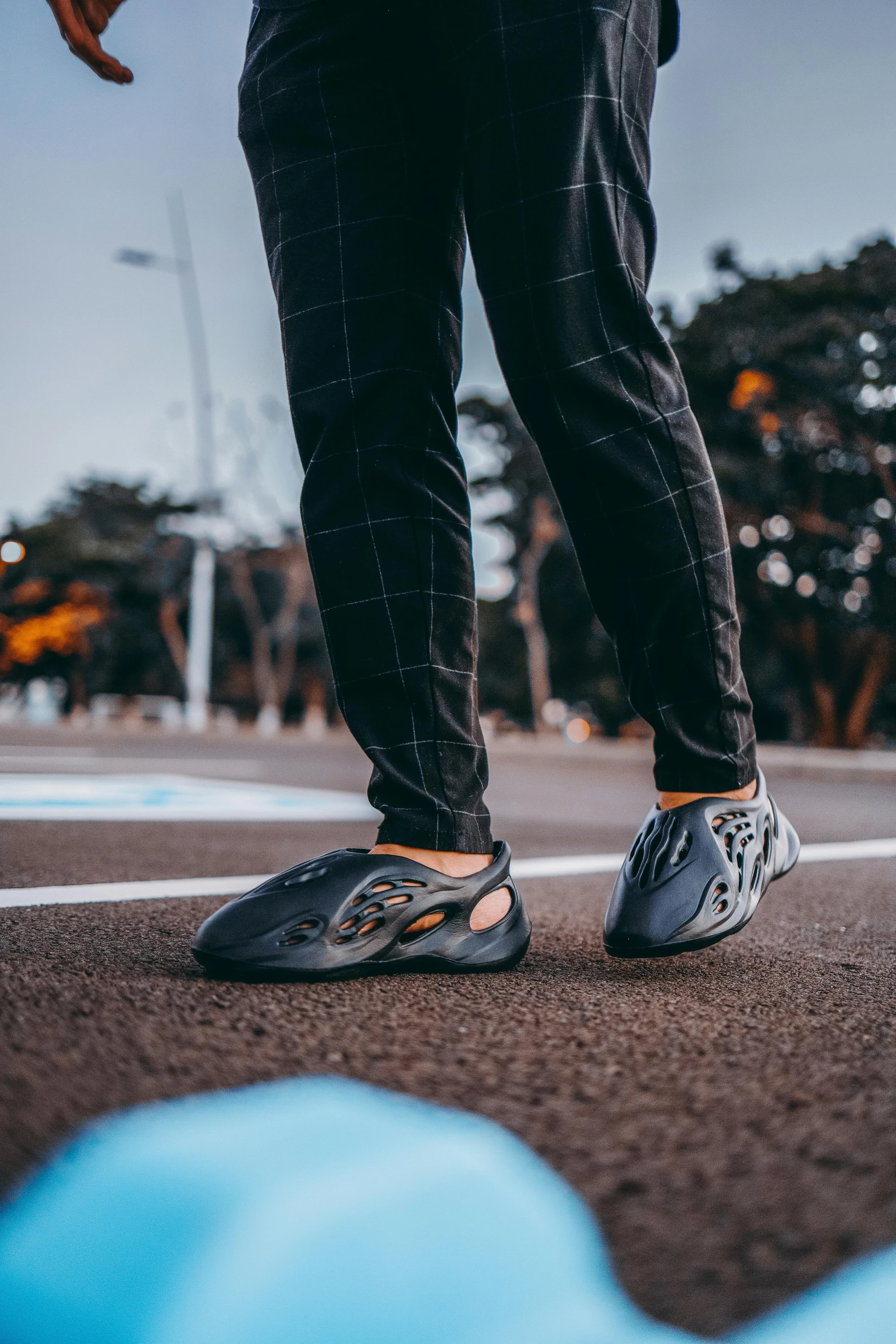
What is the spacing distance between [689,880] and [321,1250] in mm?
677

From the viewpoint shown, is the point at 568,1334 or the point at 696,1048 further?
the point at 696,1048

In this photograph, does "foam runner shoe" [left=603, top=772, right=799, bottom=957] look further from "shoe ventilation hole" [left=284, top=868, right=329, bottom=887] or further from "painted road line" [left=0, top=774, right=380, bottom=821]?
"painted road line" [left=0, top=774, right=380, bottom=821]

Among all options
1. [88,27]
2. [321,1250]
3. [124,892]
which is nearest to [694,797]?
[321,1250]

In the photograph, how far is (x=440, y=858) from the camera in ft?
3.65

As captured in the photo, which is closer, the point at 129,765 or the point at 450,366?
the point at 450,366

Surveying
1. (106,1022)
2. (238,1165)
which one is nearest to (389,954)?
(106,1022)

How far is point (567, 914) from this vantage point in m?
1.55

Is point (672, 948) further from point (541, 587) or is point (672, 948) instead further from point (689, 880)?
point (541, 587)

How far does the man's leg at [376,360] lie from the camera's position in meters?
1.17

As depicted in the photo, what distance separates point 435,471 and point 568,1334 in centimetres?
94

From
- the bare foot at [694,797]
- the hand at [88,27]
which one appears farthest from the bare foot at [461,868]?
the hand at [88,27]

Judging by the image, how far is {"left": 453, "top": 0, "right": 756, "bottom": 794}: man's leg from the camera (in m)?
1.07

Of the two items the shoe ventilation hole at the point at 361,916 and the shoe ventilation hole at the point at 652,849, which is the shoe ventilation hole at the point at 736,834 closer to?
the shoe ventilation hole at the point at 652,849

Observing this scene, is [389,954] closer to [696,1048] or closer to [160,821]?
[696,1048]
